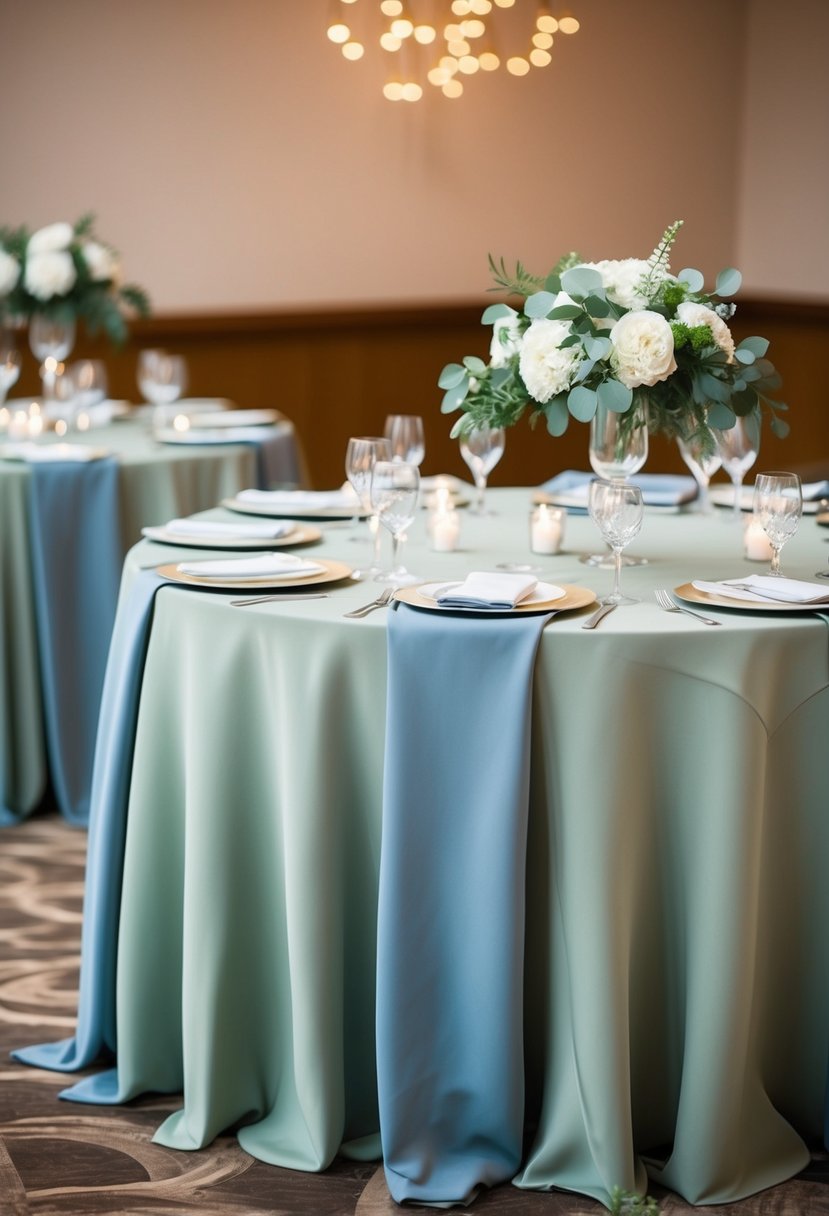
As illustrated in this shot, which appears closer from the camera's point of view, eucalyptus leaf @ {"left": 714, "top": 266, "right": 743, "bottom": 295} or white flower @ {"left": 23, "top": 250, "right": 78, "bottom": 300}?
eucalyptus leaf @ {"left": 714, "top": 266, "right": 743, "bottom": 295}

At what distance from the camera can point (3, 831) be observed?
365 cm

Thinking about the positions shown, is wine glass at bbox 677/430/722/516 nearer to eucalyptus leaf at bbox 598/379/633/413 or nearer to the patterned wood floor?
eucalyptus leaf at bbox 598/379/633/413

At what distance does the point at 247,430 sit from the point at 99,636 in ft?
3.02

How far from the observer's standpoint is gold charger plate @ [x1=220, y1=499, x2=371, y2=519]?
2.86m

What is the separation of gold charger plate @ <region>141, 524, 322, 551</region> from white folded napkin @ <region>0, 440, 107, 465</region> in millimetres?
1146

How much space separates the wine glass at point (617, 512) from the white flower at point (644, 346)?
0.20 m

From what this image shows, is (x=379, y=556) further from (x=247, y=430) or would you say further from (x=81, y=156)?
(x=81, y=156)

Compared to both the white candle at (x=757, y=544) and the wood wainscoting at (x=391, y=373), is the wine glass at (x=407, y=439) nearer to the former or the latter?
the white candle at (x=757, y=544)

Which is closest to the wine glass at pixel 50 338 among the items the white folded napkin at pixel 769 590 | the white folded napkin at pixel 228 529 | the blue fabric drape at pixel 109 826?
the white folded napkin at pixel 228 529

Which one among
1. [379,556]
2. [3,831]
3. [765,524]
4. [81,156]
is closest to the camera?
[765,524]

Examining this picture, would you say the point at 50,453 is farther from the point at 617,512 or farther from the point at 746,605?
the point at 746,605

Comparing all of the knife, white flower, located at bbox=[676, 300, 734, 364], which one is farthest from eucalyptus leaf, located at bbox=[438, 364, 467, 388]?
the knife

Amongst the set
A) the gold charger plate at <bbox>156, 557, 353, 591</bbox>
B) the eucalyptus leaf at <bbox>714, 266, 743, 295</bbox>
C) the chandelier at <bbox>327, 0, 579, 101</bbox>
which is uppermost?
the chandelier at <bbox>327, 0, 579, 101</bbox>

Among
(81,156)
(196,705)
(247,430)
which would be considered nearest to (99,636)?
(247,430)
